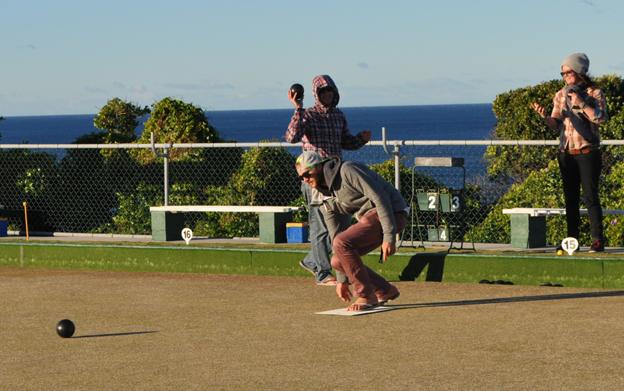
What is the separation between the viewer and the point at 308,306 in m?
11.0

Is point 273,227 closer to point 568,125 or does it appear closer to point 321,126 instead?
point 321,126

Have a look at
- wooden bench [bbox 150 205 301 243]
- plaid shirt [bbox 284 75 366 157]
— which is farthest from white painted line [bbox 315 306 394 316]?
wooden bench [bbox 150 205 301 243]

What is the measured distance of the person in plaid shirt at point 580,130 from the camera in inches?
476

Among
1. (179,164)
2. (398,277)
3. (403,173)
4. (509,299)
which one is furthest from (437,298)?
(179,164)

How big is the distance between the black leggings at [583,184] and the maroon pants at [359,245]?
8.63 feet

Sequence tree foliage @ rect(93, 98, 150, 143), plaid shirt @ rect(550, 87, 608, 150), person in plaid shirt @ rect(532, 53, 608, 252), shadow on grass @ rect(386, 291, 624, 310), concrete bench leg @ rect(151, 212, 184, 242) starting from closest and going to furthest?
shadow on grass @ rect(386, 291, 624, 310), person in plaid shirt @ rect(532, 53, 608, 252), plaid shirt @ rect(550, 87, 608, 150), concrete bench leg @ rect(151, 212, 184, 242), tree foliage @ rect(93, 98, 150, 143)

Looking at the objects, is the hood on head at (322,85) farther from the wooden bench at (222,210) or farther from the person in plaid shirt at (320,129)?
the wooden bench at (222,210)

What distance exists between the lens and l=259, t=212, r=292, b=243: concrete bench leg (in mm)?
14812

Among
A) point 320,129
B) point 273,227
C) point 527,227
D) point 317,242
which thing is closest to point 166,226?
point 273,227

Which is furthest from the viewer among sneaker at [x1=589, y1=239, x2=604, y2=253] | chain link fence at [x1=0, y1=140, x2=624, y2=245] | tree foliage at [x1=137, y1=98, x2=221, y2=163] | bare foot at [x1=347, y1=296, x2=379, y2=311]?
tree foliage at [x1=137, y1=98, x2=221, y2=163]

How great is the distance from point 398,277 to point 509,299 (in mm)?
1830

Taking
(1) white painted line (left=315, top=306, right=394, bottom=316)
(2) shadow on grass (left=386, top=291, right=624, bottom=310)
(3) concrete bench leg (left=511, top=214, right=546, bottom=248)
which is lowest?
(1) white painted line (left=315, top=306, right=394, bottom=316)

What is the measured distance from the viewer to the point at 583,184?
1249cm

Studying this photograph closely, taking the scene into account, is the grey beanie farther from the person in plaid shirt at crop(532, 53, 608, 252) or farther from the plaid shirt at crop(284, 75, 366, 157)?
the plaid shirt at crop(284, 75, 366, 157)
